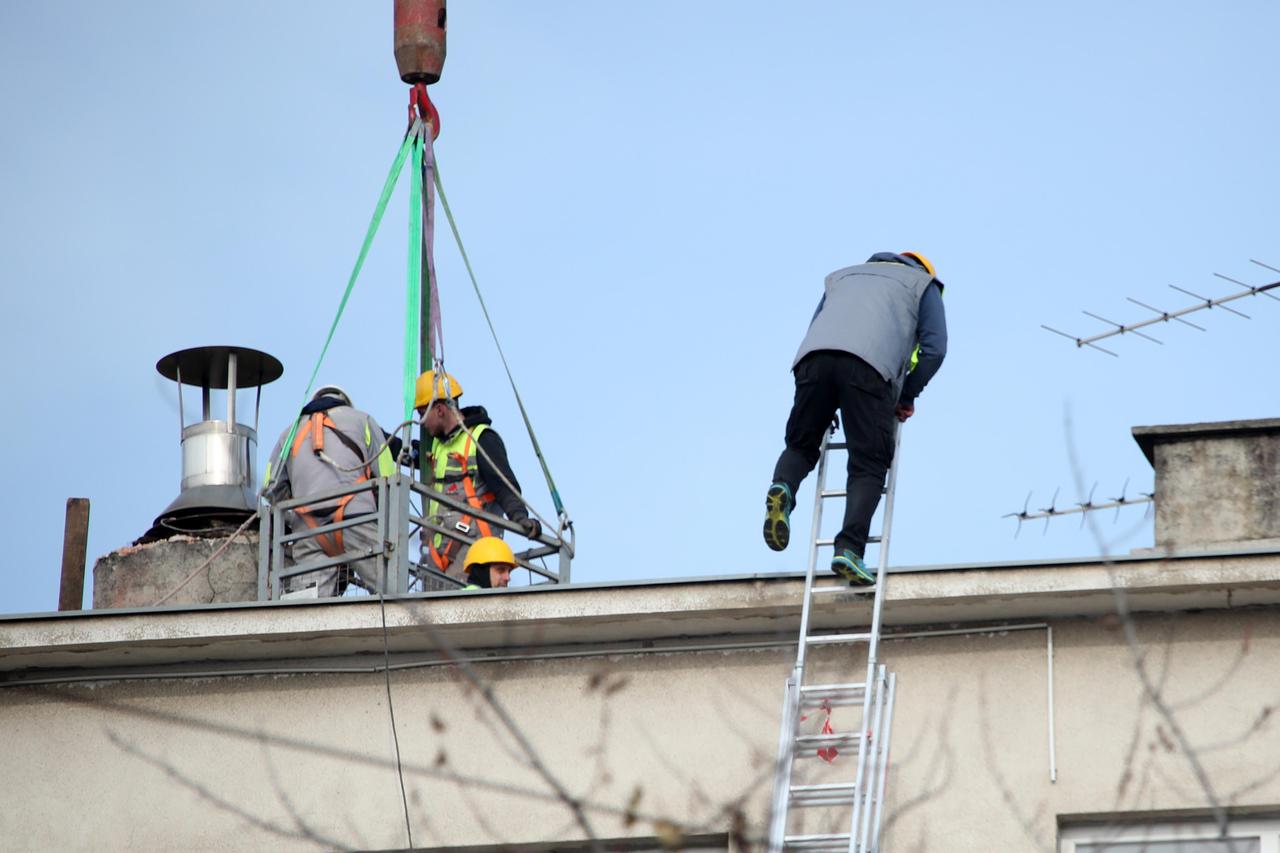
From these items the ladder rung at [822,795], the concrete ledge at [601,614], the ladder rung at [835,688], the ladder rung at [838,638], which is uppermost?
the concrete ledge at [601,614]

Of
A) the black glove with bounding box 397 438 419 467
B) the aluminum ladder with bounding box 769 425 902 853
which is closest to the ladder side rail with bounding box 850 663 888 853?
the aluminum ladder with bounding box 769 425 902 853

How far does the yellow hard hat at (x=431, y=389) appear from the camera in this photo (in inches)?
534

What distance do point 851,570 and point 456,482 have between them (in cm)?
333

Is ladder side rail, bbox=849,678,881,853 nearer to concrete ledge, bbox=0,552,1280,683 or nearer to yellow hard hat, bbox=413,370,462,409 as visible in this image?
concrete ledge, bbox=0,552,1280,683

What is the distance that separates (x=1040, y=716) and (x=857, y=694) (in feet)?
2.75

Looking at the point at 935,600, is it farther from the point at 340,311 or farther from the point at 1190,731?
the point at 340,311

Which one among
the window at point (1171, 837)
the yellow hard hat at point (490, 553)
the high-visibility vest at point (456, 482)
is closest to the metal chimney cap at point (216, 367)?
the high-visibility vest at point (456, 482)

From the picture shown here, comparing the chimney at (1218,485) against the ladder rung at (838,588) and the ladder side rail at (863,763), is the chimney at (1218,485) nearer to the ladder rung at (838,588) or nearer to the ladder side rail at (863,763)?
→ the ladder rung at (838,588)

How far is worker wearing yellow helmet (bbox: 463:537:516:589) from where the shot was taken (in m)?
13.2

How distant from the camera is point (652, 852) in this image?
36.4 feet

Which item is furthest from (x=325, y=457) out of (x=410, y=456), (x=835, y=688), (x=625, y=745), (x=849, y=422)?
(x=835, y=688)

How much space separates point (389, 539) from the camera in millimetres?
12102

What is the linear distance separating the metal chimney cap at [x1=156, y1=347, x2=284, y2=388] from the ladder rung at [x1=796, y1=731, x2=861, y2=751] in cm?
499

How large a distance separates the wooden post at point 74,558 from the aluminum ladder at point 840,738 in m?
5.28
